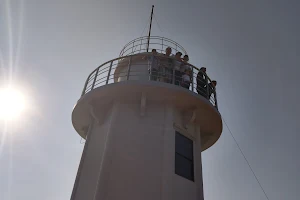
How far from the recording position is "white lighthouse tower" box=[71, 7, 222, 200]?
8180mm

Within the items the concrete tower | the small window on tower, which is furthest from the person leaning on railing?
the small window on tower

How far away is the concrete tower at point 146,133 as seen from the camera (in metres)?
8.20

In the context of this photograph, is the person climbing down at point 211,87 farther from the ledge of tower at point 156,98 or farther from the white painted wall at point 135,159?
the white painted wall at point 135,159

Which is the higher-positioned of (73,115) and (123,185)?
(73,115)

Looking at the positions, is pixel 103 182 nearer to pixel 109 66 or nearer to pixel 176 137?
pixel 176 137

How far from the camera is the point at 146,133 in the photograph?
30.2 ft

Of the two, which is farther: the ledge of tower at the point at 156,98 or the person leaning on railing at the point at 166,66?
the person leaning on railing at the point at 166,66

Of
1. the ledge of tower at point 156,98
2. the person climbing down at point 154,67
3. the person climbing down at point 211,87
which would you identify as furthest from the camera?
the person climbing down at point 211,87

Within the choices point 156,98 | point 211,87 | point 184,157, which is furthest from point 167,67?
point 184,157

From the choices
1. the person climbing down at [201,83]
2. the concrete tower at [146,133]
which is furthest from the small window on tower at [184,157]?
the person climbing down at [201,83]

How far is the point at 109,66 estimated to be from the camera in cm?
1084

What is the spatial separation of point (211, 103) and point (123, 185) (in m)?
4.78

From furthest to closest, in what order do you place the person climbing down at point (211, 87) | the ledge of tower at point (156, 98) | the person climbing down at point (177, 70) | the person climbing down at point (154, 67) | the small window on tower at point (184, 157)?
the person climbing down at point (211, 87), the person climbing down at point (177, 70), the person climbing down at point (154, 67), the ledge of tower at point (156, 98), the small window on tower at point (184, 157)

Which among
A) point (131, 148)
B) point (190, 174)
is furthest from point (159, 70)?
point (190, 174)
